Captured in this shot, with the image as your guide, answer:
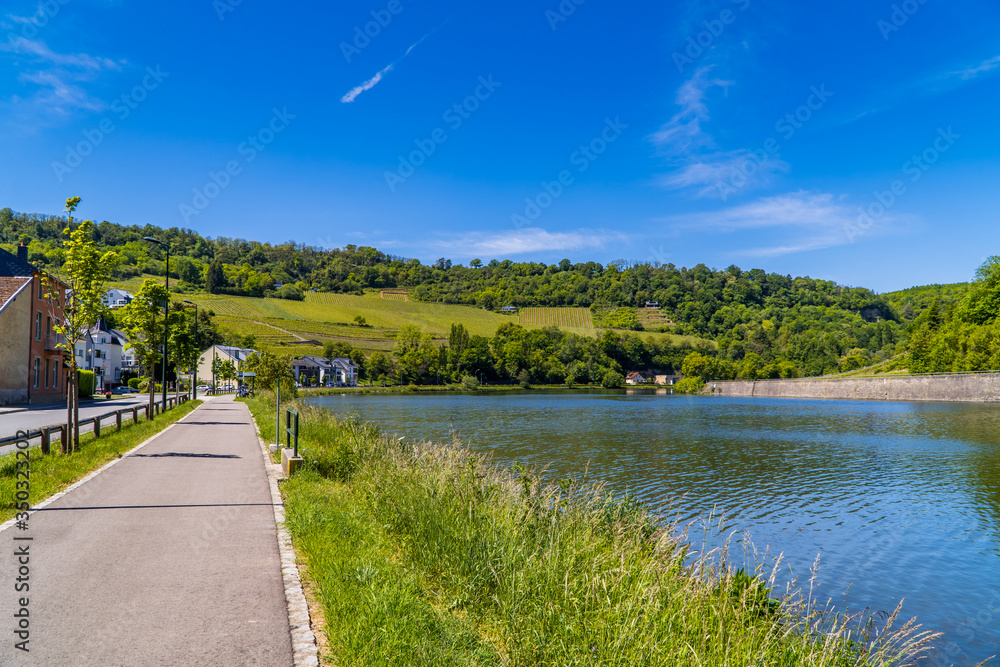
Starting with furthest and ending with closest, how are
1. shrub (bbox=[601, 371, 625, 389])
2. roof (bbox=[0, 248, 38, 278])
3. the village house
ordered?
shrub (bbox=[601, 371, 625, 389]), roof (bbox=[0, 248, 38, 278]), the village house

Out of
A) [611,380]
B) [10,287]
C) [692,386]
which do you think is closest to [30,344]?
[10,287]

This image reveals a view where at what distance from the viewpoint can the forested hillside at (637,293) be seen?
12594cm

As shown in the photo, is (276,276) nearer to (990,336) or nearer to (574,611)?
(990,336)

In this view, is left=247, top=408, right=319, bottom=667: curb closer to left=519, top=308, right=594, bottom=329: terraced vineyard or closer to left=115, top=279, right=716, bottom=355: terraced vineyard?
left=115, top=279, right=716, bottom=355: terraced vineyard

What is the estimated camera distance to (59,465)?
39.1 ft

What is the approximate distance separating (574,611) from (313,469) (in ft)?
27.9

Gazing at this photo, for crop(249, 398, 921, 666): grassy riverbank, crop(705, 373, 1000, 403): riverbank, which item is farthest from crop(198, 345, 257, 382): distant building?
crop(705, 373, 1000, 403): riverbank

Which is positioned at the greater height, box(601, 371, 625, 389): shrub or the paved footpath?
the paved footpath

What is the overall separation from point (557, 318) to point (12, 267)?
451 ft

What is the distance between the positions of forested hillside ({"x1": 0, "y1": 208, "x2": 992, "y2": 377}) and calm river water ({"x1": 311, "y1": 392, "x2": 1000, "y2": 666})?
9224 centimetres

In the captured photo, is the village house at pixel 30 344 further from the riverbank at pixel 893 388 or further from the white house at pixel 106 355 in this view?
the riverbank at pixel 893 388

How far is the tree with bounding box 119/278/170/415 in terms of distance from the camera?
28078 millimetres

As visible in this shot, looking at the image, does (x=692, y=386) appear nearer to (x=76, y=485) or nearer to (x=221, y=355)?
(x=221, y=355)

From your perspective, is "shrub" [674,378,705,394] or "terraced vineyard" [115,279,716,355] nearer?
"terraced vineyard" [115,279,716,355]
